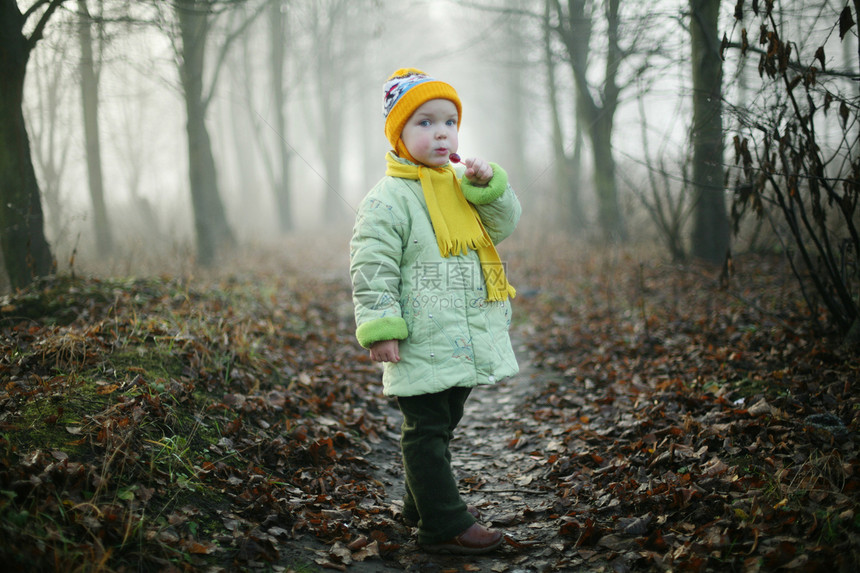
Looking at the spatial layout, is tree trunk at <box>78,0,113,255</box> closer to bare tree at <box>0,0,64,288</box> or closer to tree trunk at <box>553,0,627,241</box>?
bare tree at <box>0,0,64,288</box>

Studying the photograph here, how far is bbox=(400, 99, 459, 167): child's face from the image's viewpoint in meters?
2.70

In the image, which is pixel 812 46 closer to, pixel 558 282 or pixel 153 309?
pixel 558 282

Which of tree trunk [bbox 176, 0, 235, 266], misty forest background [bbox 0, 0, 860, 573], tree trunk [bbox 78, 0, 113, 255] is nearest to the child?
misty forest background [bbox 0, 0, 860, 573]

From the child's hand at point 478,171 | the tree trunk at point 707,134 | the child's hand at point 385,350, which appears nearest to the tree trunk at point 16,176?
the child's hand at point 385,350

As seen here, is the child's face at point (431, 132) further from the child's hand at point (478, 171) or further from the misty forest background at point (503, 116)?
the misty forest background at point (503, 116)

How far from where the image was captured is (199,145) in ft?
32.9

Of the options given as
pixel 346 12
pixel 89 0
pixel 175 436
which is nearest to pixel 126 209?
pixel 346 12

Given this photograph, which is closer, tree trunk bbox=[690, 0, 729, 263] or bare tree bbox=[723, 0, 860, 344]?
bare tree bbox=[723, 0, 860, 344]

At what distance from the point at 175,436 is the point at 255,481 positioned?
20.7 inches

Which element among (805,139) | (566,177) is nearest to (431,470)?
(805,139)

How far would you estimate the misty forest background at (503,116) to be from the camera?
3.94m

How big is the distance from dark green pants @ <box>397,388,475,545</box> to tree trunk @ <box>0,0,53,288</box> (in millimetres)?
4294

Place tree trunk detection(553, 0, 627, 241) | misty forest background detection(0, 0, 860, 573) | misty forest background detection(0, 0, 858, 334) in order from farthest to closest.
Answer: tree trunk detection(553, 0, 627, 241)
misty forest background detection(0, 0, 858, 334)
misty forest background detection(0, 0, 860, 573)

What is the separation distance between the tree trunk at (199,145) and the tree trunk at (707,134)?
756 cm
